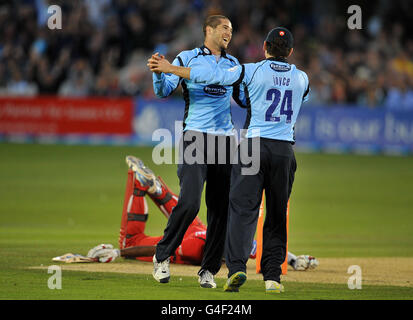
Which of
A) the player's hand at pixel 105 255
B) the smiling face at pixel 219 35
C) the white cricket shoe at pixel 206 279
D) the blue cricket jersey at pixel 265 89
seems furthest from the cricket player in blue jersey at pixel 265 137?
the player's hand at pixel 105 255

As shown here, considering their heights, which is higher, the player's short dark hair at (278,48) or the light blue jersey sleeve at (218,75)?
the player's short dark hair at (278,48)

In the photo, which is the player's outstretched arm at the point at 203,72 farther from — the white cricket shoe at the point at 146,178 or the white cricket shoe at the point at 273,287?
the white cricket shoe at the point at 146,178

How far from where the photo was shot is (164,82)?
27.7 feet

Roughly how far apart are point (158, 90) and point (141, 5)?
2403cm

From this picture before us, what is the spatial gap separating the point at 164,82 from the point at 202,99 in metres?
0.44

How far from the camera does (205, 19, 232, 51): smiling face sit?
863 centimetres

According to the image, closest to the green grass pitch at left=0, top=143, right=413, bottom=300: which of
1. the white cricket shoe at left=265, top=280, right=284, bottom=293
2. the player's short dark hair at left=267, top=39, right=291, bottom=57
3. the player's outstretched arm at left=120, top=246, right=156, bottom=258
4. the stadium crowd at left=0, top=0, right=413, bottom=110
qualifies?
the white cricket shoe at left=265, top=280, right=284, bottom=293

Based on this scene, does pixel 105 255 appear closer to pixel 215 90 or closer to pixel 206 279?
pixel 206 279

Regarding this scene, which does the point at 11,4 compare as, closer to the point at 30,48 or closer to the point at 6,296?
the point at 30,48

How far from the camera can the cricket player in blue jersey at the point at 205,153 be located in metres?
8.46

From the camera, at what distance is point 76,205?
1677cm

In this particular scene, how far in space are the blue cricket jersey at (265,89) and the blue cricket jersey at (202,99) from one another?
51cm
